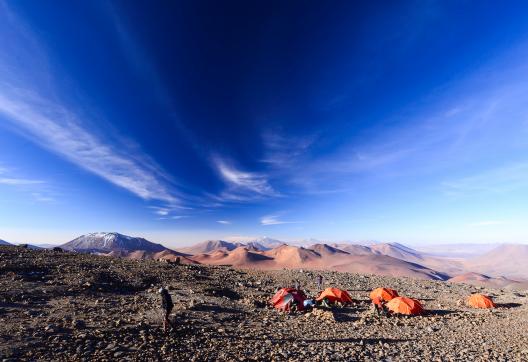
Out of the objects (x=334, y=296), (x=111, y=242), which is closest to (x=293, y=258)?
(x=334, y=296)

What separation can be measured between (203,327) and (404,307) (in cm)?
1165

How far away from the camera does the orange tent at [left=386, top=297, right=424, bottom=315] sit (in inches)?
693

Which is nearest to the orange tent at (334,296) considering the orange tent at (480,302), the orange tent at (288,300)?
the orange tent at (288,300)

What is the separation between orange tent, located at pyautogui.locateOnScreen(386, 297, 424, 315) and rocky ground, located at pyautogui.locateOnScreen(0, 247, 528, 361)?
0.58 meters

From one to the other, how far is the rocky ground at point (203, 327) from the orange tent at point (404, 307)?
58cm

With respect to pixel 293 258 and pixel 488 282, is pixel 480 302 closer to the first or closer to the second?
pixel 293 258

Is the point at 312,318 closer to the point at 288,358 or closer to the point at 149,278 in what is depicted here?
the point at 288,358

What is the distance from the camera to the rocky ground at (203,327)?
32.6 ft

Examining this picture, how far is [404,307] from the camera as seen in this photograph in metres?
17.7

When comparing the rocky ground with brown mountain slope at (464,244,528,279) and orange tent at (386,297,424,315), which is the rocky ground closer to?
orange tent at (386,297,424,315)

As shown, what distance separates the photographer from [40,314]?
41.3 feet

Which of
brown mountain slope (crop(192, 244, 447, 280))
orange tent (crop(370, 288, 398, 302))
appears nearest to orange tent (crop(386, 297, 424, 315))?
orange tent (crop(370, 288, 398, 302))

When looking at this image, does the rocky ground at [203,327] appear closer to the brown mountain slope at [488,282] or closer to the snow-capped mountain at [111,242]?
the brown mountain slope at [488,282]

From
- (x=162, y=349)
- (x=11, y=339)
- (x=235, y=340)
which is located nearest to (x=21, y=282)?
(x=11, y=339)
